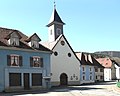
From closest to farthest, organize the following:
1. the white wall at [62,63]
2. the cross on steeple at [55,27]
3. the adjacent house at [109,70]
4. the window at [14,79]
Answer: the window at [14,79], the white wall at [62,63], the cross on steeple at [55,27], the adjacent house at [109,70]

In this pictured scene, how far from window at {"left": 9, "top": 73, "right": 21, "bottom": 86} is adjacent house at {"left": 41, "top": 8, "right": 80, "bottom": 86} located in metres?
15.0

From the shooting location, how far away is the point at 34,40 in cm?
4225

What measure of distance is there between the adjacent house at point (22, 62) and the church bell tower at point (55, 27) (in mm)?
13490

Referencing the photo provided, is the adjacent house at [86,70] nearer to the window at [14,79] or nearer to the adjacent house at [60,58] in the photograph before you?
the adjacent house at [60,58]

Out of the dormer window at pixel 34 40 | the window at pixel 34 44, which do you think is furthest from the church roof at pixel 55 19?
the window at pixel 34 44

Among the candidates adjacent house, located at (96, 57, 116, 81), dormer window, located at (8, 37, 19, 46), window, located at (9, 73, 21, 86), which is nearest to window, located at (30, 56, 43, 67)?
window, located at (9, 73, 21, 86)

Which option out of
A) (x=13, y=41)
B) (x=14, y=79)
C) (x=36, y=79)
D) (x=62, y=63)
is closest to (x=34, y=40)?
(x=13, y=41)

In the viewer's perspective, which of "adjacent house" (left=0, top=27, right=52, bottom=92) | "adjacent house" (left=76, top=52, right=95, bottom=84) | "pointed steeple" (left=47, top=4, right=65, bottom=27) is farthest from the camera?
"adjacent house" (left=76, top=52, right=95, bottom=84)

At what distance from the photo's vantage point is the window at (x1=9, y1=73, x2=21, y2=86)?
37.9m

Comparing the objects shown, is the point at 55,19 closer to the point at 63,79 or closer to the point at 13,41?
the point at 63,79

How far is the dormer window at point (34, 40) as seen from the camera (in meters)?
41.7

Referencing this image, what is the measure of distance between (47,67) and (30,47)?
4.80m

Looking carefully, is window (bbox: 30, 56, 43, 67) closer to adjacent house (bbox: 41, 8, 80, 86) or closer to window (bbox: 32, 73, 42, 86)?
window (bbox: 32, 73, 42, 86)

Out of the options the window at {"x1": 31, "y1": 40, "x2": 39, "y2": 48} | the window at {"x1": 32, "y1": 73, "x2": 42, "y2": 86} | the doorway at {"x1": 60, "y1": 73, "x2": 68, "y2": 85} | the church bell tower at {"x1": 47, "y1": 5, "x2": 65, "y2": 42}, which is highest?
the church bell tower at {"x1": 47, "y1": 5, "x2": 65, "y2": 42}
